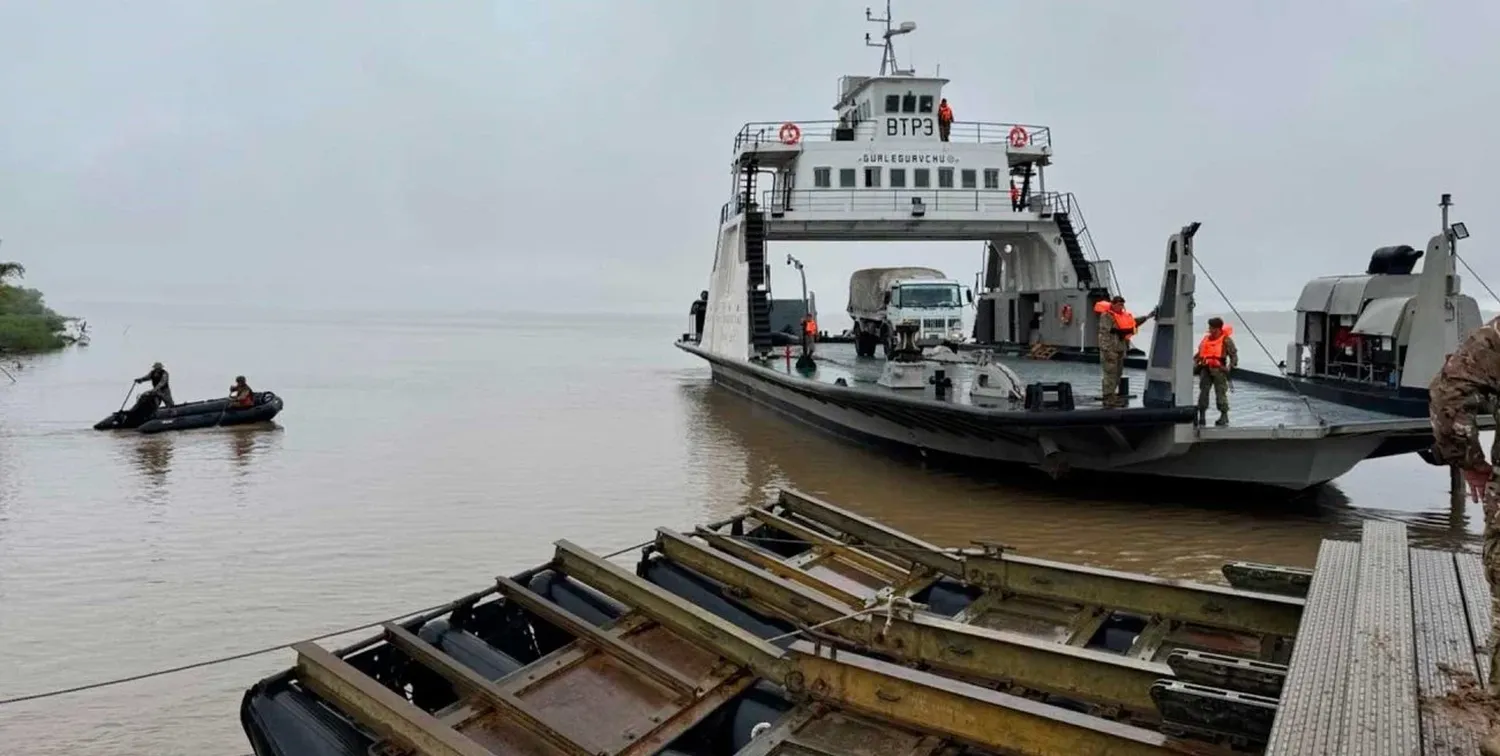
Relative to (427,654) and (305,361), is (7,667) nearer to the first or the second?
(427,654)

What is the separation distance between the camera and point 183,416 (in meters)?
19.1

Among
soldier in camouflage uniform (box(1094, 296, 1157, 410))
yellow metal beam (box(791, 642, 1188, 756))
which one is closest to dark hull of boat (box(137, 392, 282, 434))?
soldier in camouflage uniform (box(1094, 296, 1157, 410))

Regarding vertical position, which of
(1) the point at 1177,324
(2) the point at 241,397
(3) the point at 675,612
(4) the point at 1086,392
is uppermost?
(1) the point at 1177,324

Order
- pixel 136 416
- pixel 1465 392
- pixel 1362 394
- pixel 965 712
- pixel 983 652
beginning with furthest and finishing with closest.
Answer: pixel 136 416, pixel 1362 394, pixel 983 652, pixel 965 712, pixel 1465 392

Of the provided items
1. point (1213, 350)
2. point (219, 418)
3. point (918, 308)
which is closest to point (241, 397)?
point (219, 418)

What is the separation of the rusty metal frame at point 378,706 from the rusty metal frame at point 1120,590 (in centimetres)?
305

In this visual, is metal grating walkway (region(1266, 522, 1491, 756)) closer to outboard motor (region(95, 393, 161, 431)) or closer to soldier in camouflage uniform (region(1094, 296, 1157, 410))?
soldier in camouflage uniform (region(1094, 296, 1157, 410))

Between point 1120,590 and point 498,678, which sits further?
point 1120,590

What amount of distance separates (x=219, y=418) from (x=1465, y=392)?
2015cm

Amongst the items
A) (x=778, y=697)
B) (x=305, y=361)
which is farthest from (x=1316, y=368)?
(x=305, y=361)

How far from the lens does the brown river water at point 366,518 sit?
6.95m

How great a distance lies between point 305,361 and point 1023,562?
44904 millimetres

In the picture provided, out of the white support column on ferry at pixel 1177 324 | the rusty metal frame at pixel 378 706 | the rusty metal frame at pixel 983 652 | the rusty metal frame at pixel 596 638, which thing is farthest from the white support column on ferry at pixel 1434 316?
the rusty metal frame at pixel 378 706

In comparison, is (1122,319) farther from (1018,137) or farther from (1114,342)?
(1018,137)
